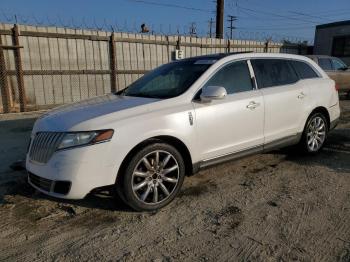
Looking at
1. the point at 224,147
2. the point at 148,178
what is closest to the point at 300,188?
the point at 224,147

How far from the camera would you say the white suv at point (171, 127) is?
3240 millimetres

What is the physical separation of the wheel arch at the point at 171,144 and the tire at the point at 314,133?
223cm

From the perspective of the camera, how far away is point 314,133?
17.7 ft

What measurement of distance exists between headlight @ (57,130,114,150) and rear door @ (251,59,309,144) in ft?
7.49

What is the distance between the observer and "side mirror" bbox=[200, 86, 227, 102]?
3764 millimetres

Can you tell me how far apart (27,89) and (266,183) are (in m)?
8.33

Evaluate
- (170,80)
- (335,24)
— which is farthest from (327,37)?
(170,80)

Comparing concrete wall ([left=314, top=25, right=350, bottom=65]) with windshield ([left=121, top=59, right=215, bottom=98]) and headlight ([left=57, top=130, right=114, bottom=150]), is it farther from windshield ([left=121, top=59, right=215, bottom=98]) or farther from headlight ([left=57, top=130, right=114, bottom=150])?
headlight ([left=57, top=130, right=114, bottom=150])

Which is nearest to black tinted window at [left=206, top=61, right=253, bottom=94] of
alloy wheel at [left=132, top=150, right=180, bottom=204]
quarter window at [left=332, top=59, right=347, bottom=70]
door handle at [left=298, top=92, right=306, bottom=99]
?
door handle at [left=298, top=92, right=306, bottom=99]

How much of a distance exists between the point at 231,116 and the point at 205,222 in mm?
1374

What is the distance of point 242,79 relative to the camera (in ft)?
14.5

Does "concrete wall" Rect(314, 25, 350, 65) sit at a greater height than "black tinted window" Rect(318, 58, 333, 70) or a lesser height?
greater

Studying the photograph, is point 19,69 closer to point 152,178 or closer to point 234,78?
point 234,78

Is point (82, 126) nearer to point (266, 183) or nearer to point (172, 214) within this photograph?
point (172, 214)
